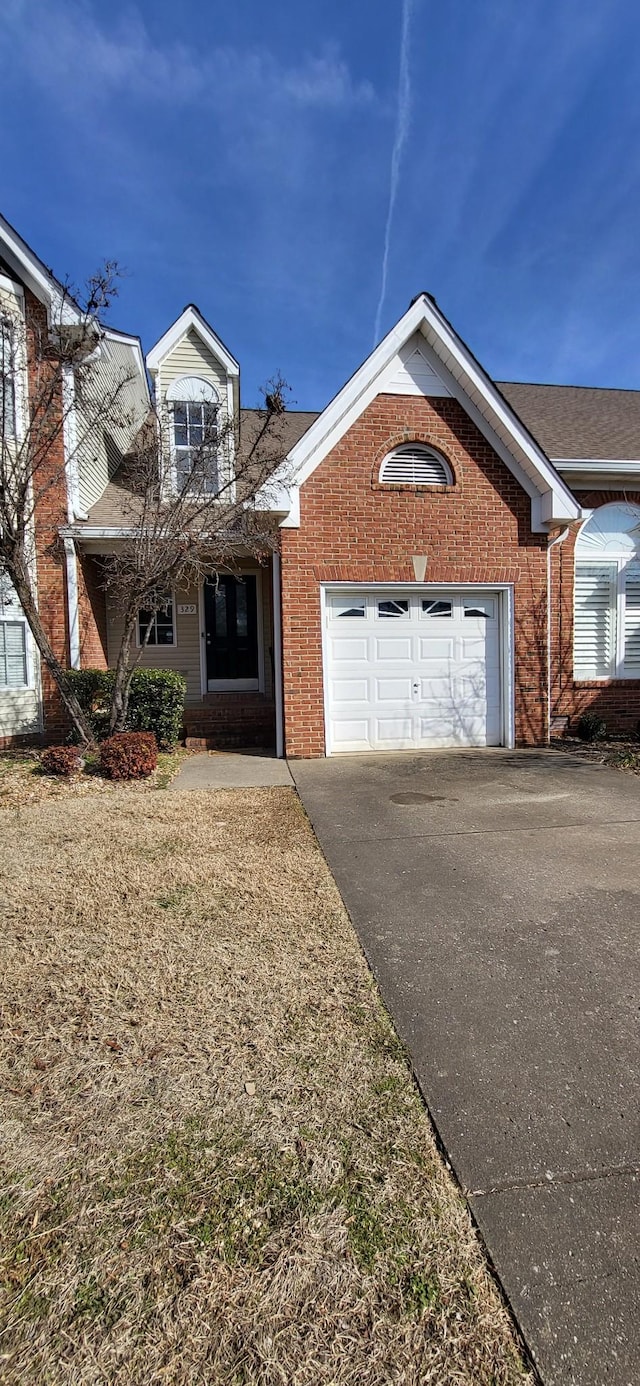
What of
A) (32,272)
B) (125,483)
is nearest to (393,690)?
(125,483)

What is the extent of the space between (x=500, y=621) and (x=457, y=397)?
11.1 feet

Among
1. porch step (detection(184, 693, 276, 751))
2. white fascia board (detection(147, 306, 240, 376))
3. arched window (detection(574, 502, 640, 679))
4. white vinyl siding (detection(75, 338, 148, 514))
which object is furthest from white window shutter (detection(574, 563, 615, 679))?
white vinyl siding (detection(75, 338, 148, 514))

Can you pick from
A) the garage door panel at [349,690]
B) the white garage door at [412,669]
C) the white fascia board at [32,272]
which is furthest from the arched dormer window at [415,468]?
the white fascia board at [32,272]

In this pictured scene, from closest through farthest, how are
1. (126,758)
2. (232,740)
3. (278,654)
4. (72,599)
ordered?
(126,758) < (278,654) < (72,599) < (232,740)

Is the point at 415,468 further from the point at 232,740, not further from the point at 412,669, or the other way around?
the point at 232,740

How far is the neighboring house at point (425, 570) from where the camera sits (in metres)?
8.38

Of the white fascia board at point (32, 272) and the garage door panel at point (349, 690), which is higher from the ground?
the white fascia board at point (32, 272)

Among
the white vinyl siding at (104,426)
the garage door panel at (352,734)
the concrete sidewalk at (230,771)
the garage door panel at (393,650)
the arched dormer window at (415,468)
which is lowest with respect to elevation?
the concrete sidewalk at (230,771)

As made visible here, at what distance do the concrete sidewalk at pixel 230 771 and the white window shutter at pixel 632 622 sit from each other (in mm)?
6299

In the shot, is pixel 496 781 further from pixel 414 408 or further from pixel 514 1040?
pixel 414 408

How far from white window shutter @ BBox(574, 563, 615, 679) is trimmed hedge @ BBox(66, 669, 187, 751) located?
6616mm

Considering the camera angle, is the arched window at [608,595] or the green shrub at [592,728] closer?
the green shrub at [592,728]

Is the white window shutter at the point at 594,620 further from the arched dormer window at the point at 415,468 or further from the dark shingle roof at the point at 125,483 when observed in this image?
the dark shingle roof at the point at 125,483

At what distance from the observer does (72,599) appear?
31.1ft
